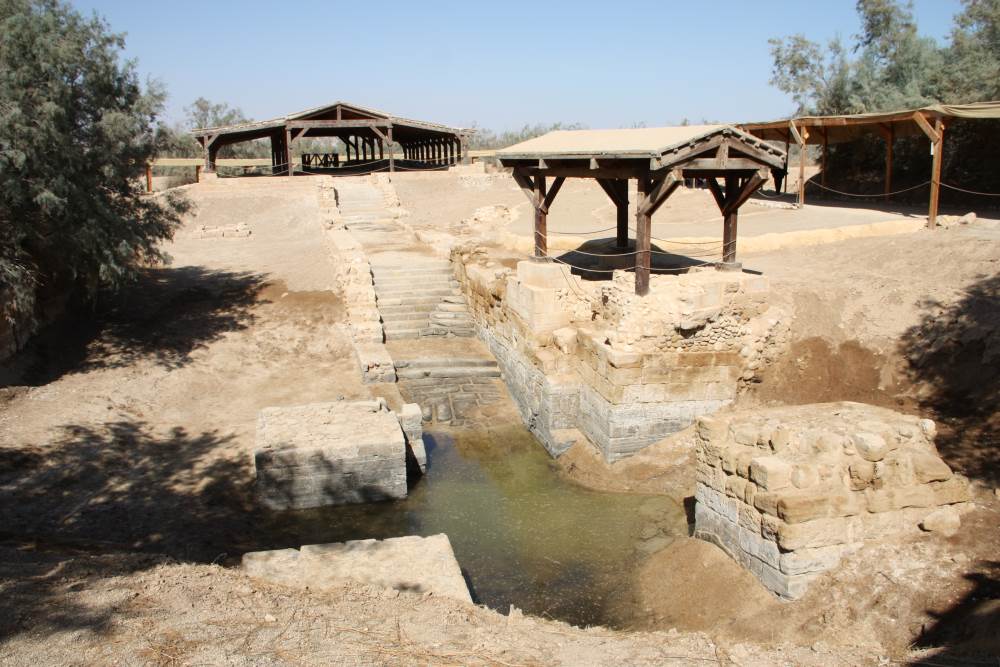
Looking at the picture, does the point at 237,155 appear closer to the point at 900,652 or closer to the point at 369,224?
the point at 369,224

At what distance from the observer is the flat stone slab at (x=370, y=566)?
18.8 ft

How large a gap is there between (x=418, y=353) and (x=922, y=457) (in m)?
8.49

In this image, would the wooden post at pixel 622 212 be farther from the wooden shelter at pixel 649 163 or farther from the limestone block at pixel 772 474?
the limestone block at pixel 772 474

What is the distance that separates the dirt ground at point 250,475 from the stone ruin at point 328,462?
0.48 m

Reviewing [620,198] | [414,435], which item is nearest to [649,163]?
[620,198]

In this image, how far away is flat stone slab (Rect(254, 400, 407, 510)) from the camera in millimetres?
8117

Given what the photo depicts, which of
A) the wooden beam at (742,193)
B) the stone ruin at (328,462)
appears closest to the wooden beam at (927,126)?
the wooden beam at (742,193)

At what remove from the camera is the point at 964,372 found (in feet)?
26.7

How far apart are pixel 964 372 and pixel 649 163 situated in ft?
14.1

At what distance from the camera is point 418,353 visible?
1287 centimetres

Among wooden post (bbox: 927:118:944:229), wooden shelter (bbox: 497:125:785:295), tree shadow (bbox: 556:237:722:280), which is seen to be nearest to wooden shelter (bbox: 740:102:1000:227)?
wooden post (bbox: 927:118:944:229)

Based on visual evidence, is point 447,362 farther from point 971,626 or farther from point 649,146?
point 971,626

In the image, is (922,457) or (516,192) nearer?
(922,457)

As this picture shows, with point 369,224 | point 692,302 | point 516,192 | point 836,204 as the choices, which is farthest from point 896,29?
point 692,302
